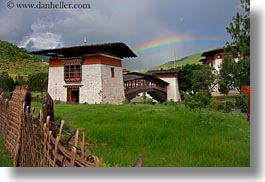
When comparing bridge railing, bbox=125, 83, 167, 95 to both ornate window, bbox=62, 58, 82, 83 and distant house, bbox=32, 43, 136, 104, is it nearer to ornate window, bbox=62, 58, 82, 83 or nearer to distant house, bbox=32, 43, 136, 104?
distant house, bbox=32, 43, 136, 104

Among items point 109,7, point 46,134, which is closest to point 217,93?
point 109,7

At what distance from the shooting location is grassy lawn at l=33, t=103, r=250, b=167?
2469 millimetres

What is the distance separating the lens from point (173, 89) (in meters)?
2.54

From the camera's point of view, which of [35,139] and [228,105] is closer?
[35,139]

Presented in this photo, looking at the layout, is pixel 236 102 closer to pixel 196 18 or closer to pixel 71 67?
pixel 196 18

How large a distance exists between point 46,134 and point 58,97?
60 cm

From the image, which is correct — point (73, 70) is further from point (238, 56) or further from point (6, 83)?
point (238, 56)

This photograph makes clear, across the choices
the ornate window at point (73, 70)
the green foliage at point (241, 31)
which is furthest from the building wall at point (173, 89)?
the ornate window at point (73, 70)

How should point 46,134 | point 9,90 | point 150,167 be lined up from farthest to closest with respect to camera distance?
point 9,90
point 150,167
point 46,134

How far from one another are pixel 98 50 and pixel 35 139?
740 mm

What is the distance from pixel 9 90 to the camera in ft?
8.86

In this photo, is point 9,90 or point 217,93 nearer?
point 217,93

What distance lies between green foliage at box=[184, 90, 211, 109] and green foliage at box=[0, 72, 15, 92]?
125 cm

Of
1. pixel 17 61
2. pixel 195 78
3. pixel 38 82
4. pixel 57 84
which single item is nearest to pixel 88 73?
pixel 57 84
